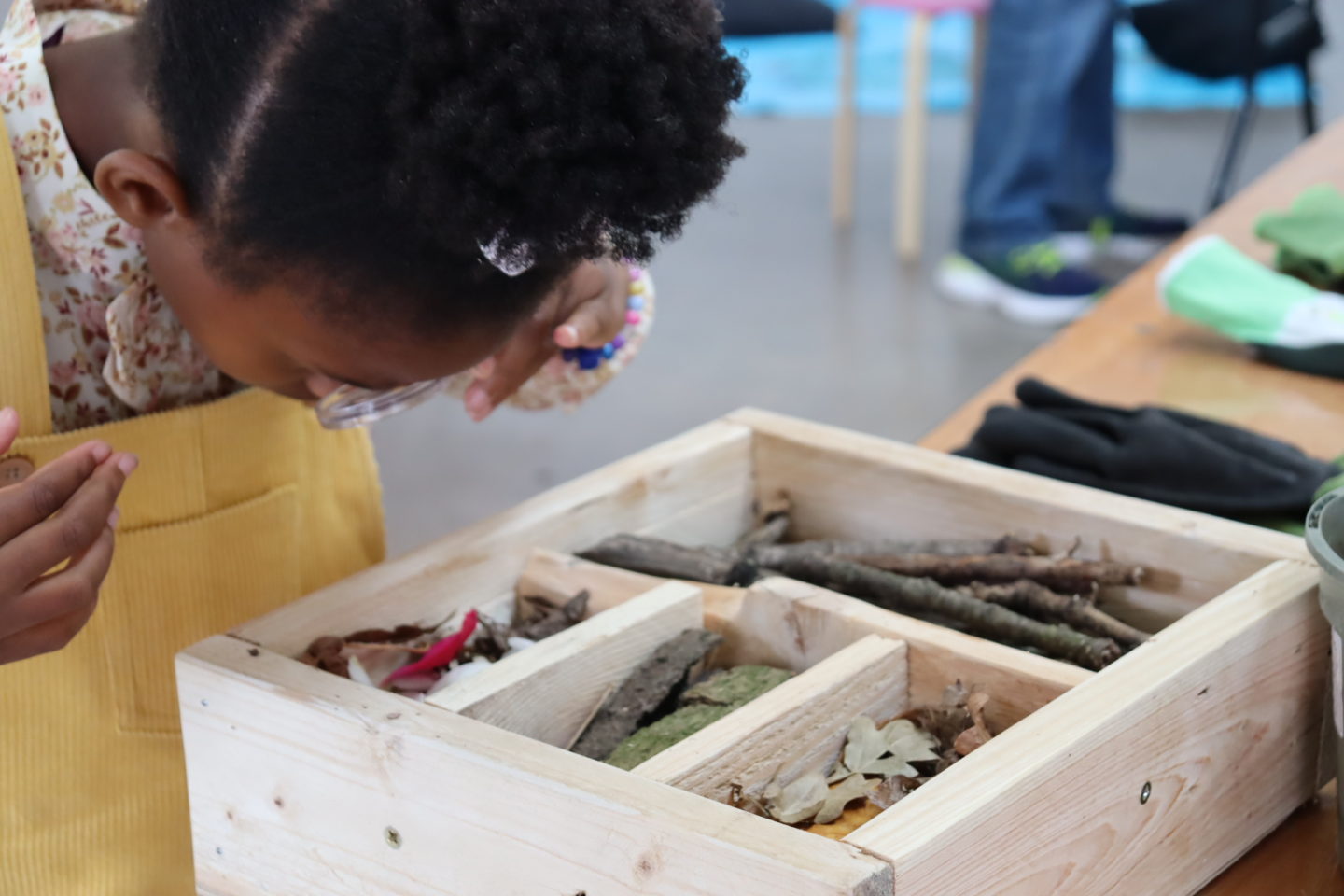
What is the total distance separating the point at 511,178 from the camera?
2.03 feet

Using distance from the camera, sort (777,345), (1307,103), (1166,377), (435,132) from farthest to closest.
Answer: (777,345)
(1307,103)
(1166,377)
(435,132)

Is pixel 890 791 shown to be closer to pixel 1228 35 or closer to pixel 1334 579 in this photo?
pixel 1334 579

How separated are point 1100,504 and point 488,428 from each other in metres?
2.29

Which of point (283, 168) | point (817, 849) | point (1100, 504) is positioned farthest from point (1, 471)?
point (1100, 504)

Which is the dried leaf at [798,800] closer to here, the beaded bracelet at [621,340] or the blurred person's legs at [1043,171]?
the beaded bracelet at [621,340]

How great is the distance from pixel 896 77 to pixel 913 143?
1957 mm

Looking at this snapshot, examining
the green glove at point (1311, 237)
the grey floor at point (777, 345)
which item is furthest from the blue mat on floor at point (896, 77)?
the green glove at point (1311, 237)

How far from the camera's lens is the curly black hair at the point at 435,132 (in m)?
0.61

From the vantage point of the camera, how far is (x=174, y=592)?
0.93 m

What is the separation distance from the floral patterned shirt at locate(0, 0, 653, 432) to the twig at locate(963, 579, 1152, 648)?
0.52 m

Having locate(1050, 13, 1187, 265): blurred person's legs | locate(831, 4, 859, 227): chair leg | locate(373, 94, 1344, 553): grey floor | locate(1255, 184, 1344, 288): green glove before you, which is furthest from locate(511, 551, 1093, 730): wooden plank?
locate(831, 4, 859, 227): chair leg

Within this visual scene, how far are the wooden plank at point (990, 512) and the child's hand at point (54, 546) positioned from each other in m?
0.50

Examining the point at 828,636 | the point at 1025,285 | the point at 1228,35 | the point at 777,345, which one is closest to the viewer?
the point at 828,636

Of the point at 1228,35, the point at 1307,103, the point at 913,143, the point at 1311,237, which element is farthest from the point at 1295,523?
the point at 1228,35
